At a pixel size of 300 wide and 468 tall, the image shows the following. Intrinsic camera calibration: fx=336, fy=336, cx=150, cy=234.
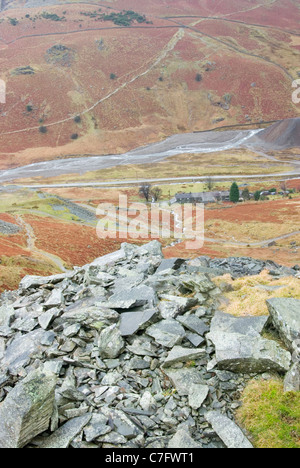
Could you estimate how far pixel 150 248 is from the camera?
21031 mm

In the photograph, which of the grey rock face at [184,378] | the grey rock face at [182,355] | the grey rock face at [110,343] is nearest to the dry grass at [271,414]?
the grey rock face at [184,378]

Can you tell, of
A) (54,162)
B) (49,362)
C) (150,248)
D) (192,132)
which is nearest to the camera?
(49,362)

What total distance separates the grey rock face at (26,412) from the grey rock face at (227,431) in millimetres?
3729

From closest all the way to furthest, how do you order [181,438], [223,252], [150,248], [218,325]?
1. [181,438]
2. [218,325]
3. [150,248]
4. [223,252]

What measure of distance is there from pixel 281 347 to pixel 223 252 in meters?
36.2

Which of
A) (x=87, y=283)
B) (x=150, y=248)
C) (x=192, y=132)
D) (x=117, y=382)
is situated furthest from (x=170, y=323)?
(x=192, y=132)

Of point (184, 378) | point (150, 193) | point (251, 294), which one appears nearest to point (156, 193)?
point (150, 193)

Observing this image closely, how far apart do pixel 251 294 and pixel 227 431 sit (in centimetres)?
641

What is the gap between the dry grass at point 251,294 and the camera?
12.0 meters

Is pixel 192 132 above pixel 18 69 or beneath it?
beneath

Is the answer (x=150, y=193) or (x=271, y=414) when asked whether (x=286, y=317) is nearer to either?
(x=271, y=414)

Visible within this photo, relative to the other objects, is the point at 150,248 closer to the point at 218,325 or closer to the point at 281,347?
the point at 218,325

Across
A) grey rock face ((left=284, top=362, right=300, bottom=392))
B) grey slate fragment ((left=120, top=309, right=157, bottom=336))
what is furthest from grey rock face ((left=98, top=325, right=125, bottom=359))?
grey rock face ((left=284, top=362, right=300, bottom=392))

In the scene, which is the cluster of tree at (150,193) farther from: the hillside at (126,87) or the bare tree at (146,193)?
the hillside at (126,87)
